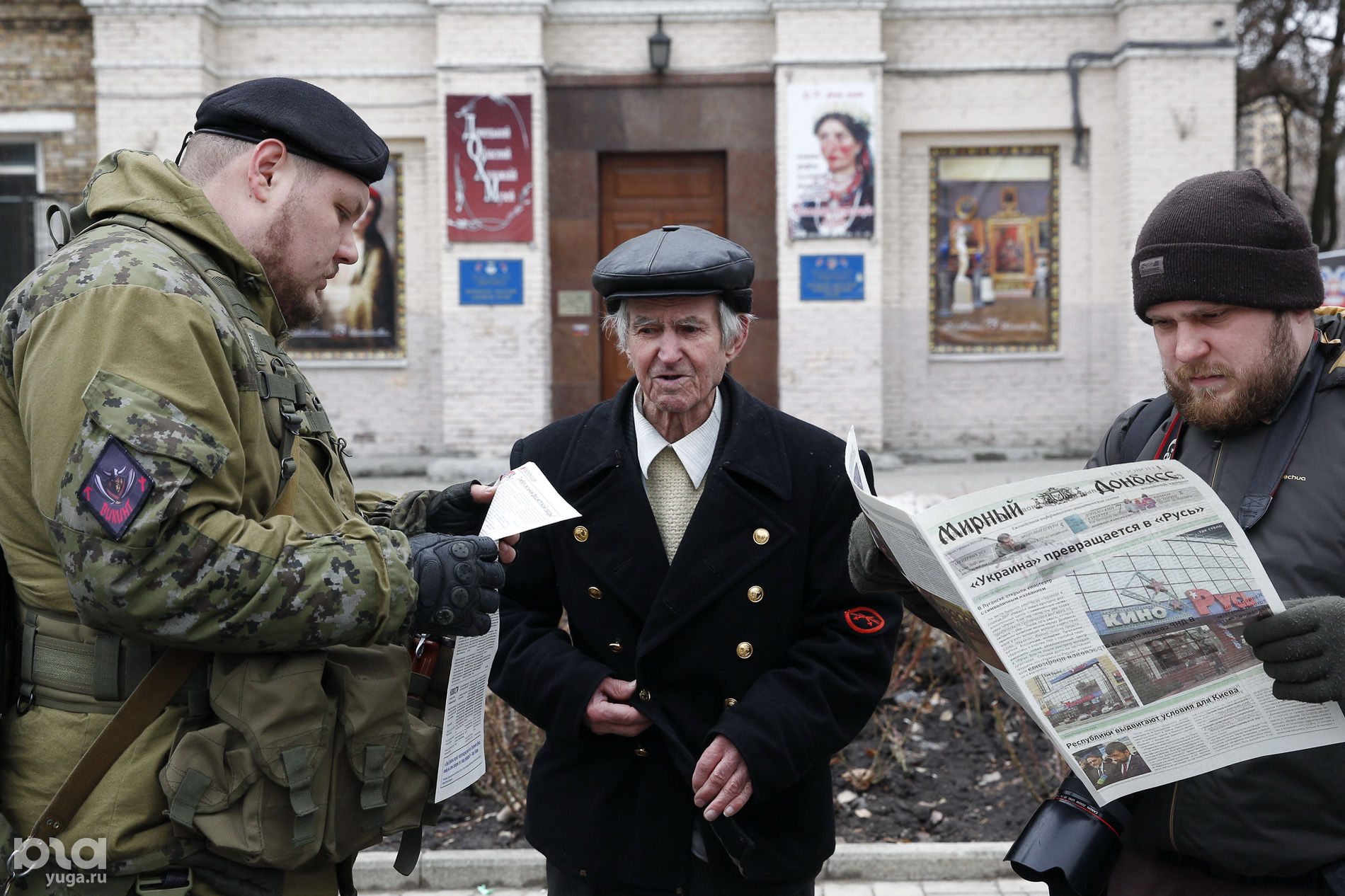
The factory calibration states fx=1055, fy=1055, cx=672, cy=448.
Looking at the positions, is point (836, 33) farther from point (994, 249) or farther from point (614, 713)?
point (614, 713)

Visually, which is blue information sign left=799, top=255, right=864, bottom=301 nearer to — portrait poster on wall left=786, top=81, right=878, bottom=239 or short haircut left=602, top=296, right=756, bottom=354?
portrait poster on wall left=786, top=81, right=878, bottom=239

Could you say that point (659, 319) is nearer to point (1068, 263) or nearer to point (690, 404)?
point (690, 404)

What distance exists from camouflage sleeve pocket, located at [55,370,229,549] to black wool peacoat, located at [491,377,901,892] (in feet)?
3.18

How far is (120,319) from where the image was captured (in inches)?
66.1

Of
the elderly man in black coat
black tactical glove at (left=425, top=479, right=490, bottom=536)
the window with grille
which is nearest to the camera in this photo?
the elderly man in black coat

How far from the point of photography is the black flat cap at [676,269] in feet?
7.68

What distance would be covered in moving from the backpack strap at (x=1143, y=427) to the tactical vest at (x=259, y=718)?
1.56m

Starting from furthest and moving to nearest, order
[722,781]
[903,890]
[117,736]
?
[903,890]
[722,781]
[117,736]

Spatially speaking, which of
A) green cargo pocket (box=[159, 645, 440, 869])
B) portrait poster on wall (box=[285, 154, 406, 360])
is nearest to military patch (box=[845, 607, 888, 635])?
green cargo pocket (box=[159, 645, 440, 869])

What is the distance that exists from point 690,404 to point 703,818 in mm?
925

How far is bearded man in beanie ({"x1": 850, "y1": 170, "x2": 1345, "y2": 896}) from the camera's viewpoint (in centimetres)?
178

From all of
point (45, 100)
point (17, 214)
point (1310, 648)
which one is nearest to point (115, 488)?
point (1310, 648)

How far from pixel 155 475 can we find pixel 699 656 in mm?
1191

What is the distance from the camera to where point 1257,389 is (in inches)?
74.9
